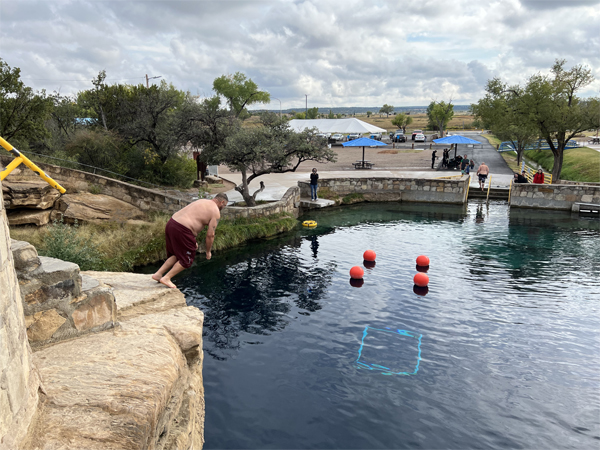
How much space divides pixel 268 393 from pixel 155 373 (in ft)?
13.4

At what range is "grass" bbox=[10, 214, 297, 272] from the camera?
11617 mm

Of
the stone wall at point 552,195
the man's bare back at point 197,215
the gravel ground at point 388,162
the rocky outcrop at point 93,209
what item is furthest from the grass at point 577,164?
the man's bare back at point 197,215

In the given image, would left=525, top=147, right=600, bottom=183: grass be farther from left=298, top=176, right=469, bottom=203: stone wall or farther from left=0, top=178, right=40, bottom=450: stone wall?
left=0, top=178, right=40, bottom=450: stone wall

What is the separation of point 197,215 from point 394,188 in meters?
21.1

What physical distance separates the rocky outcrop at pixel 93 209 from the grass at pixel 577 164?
92.7ft

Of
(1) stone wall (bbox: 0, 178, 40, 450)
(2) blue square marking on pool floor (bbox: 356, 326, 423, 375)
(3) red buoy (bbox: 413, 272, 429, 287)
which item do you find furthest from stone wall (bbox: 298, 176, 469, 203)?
(1) stone wall (bbox: 0, 178, 40, 450)

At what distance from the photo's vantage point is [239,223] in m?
18.5

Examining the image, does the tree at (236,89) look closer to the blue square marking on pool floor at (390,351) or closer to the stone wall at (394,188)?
the stone wall at (394,188)

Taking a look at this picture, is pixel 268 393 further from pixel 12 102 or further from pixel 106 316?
pixel 12 102

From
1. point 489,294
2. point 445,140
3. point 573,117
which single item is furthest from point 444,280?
point 445,140

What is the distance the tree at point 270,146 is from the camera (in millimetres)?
18188

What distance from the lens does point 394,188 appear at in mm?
26953

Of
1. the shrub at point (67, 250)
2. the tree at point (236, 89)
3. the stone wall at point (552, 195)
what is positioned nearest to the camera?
the shrub at point (67, 250)

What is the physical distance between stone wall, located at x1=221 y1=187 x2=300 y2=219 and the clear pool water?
92.7 inches
